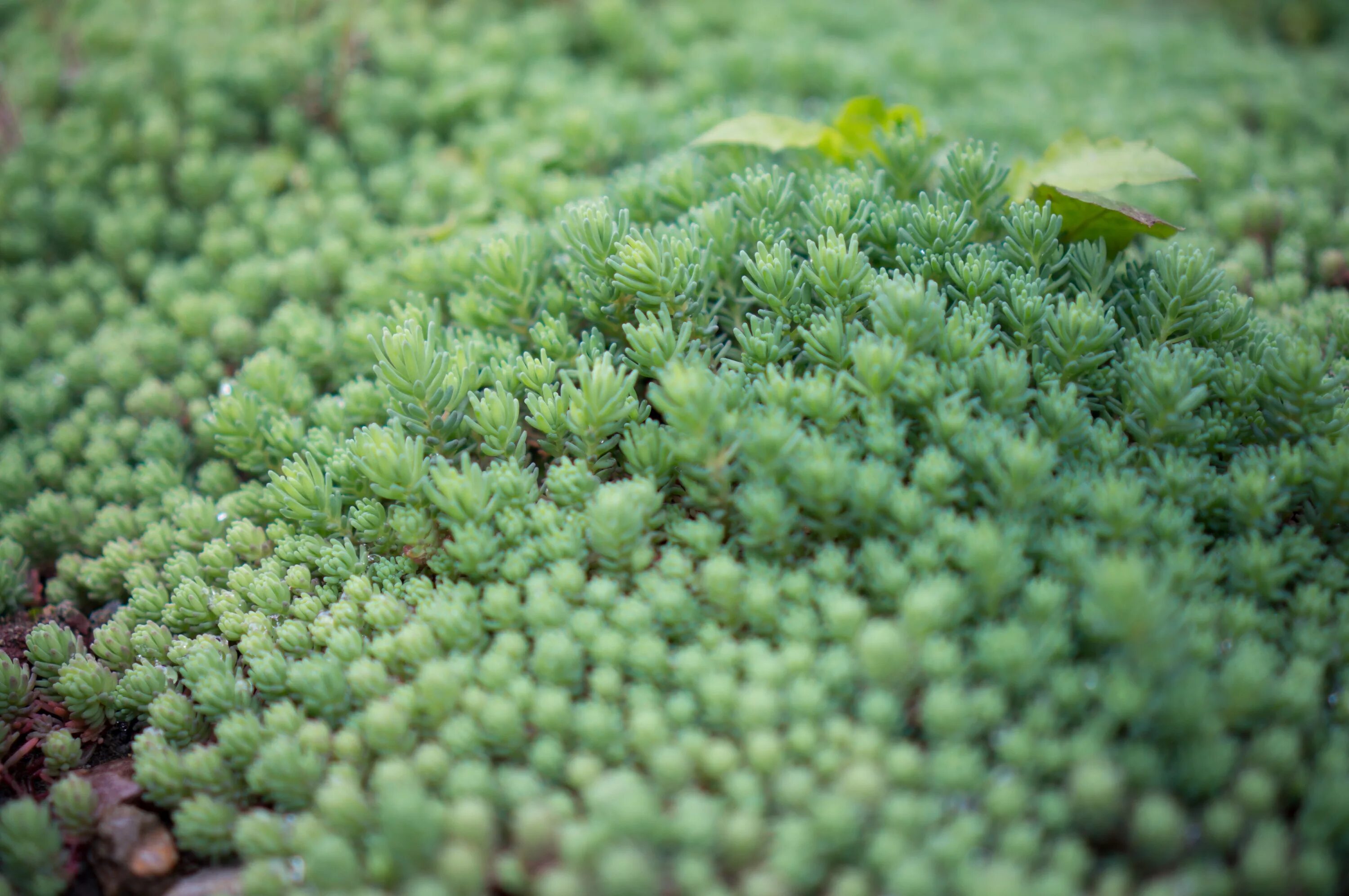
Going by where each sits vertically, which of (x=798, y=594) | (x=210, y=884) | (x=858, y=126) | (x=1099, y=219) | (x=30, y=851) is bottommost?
(x=210, y=884)

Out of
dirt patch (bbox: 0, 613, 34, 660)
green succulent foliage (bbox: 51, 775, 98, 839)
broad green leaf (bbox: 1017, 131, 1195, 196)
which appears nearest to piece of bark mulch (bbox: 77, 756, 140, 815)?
green succulent foliage (bbox: 51, 775, 98, 839)

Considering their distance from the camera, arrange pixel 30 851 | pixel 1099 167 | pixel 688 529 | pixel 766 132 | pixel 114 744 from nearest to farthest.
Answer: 1. pixel 30 851
2. pixel 688 529
3. pixel 114 744
4. pixel 1099 167
5. pixel 766 132

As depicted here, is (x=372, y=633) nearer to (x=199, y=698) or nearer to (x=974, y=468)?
(x=199, y=698)

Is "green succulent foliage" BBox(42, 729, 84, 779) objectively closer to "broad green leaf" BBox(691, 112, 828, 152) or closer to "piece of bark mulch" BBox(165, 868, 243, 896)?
"piece of bark mulch" BBox(165, 868, 243, 896)

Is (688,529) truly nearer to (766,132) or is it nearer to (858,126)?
(766,132)

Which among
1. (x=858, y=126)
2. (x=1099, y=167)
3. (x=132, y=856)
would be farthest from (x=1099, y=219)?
(x=132, y=856)
